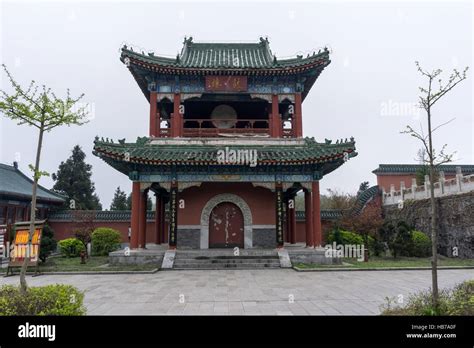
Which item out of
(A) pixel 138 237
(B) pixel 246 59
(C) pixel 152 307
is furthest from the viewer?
(B) pixel 246 59

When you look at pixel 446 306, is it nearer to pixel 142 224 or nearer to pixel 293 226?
pixel 142 224

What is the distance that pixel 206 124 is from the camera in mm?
18828

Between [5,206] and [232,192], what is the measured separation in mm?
14321

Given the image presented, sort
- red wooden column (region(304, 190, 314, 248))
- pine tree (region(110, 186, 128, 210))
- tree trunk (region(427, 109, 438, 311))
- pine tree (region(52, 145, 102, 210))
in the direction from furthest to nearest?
pine tree (region(110, 186, 128, 210)) < pine tree (region(52, 145, 102, 210)) < red wooden column (region(304, 190, 314, 248)) < tree trunk (region(427, 109, 438, 311))

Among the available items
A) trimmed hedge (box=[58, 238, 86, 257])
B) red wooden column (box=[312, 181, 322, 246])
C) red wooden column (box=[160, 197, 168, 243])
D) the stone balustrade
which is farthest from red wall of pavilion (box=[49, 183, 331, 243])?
the stone balustrade

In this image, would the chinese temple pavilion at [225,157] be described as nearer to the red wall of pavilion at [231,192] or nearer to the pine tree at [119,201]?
the red wall of pavilion at [231,192]

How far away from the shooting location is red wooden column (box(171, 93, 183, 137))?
16.0m

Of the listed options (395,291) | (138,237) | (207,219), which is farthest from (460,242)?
(138,237)

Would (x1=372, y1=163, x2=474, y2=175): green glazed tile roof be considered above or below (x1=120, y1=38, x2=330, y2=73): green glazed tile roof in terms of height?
below

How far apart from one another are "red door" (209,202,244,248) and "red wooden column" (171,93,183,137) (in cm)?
433

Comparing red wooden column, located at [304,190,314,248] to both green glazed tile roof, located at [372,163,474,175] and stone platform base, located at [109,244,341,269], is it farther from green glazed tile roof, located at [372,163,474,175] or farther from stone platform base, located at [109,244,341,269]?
green glazed tile roof, located at [372,163,474,175]

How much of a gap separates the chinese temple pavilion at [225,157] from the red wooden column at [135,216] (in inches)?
1.8
